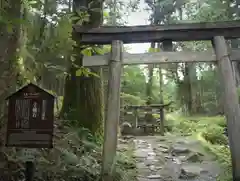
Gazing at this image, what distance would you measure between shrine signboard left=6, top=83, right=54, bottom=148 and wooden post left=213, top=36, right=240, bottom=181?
299 centimetres

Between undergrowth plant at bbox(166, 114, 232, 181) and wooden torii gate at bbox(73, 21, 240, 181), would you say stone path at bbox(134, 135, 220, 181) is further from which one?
wooden torii gate at bbox(73, 21, 240, 181)

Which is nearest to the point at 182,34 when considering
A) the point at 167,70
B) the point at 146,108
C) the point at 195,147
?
the point at 195,147

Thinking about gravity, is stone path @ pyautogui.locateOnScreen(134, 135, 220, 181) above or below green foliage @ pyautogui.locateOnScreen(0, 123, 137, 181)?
below

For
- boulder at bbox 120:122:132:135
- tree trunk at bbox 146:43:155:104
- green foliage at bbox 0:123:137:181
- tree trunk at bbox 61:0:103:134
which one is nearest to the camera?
green foliage at bbox 0:123:137:181

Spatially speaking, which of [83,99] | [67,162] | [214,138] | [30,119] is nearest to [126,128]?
[214,138]

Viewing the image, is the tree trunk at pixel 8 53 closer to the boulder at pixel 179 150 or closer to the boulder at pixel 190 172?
the boulder at pixel 190 172

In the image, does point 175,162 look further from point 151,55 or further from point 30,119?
point 30,119

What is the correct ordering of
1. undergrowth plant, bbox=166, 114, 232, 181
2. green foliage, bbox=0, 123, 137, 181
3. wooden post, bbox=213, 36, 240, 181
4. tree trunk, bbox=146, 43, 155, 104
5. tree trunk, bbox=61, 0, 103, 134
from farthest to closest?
tree trunk, bbox=146, 43, 155, 104 < tree trunk, bbox=61, 0, 103, 134 < undergrowth plant, bbox=166, 114, 232, 181 < green foliage, bbox=0, 123, 137, 181 < wooden post, bbox=213, 36, 240, 181

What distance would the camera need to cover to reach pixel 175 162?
6.47 m

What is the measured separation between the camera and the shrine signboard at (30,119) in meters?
3.68

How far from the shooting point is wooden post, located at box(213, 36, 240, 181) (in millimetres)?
4180

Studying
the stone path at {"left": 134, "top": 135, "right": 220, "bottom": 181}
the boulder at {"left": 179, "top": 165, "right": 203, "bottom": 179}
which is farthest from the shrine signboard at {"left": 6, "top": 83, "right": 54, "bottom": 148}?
the boulder at {"left": 179, "top": 165, "right": 203, "bottom": 179}

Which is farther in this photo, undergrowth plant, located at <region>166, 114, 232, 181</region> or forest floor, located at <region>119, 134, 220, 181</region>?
undergrowth plant, located at <region>166, 114, 232, 181</region>

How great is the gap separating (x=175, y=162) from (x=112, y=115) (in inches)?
112
